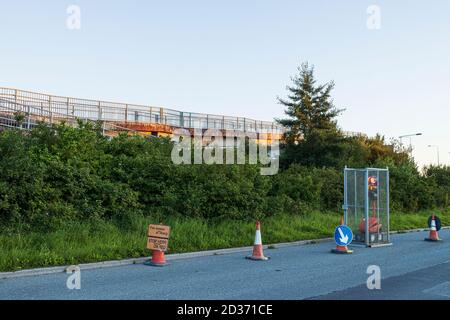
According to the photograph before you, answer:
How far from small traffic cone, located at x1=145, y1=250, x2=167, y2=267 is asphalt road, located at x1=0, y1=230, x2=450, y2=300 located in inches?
9.6

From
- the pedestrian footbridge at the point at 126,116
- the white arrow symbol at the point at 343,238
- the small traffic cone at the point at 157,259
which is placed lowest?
the small traffic cone at the point at 157,259

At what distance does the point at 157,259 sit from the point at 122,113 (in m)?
27.5

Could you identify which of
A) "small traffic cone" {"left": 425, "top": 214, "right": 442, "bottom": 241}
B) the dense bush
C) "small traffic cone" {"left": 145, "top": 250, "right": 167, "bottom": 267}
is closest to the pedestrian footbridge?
the dense bush

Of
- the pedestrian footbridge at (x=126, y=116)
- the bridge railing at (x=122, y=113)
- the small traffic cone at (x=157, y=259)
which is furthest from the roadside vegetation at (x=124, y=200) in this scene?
the bridge railing at (x=122, y=113)

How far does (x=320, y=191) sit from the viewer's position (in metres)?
24.4

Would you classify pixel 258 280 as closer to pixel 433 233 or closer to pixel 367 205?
pixel 367 205

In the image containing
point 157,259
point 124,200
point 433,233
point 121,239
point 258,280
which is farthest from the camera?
point 433,233

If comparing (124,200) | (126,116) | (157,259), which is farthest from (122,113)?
(157,259)

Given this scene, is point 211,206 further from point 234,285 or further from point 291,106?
point 291,106

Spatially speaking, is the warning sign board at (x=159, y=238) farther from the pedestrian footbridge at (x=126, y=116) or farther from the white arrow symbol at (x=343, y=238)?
the pedestrian footbridge at (x=126, y=116)

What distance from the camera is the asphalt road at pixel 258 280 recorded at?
27.6 feet

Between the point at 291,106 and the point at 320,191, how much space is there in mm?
15173

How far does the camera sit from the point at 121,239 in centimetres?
1303
